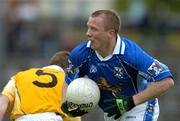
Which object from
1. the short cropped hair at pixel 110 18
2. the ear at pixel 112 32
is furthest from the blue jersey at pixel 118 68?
the short cropped hair at pixel 110 18

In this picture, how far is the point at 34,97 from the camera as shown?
34.7 feet

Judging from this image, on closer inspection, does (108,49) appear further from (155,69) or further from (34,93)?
(34,93)

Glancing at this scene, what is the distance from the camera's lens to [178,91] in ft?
57.5

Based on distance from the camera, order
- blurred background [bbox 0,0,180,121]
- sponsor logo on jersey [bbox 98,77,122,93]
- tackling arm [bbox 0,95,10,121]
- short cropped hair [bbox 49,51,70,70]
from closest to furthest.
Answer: tackling arm [bbox 0,95,10,121]
sponsor logo on jersey [bbox 98,77,122,93]
short cropped hair [bbox 49,51,70,70]
blurred background [bbox 0,0,180,121]

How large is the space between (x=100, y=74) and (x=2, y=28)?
789cm

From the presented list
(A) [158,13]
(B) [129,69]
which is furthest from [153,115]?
(A) [158,13]

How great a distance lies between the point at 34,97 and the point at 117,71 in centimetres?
97

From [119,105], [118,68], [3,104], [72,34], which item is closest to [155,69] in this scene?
[118,68]

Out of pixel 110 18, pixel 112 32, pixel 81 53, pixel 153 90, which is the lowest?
pixel 153 90

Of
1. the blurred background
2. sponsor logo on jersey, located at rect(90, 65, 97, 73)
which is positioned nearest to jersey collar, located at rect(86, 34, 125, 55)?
sponsor logo on jersey, located at rect(90, 65, 97, 73)

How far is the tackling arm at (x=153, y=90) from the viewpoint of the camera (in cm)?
1020

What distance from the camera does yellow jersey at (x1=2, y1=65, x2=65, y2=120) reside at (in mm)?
10570

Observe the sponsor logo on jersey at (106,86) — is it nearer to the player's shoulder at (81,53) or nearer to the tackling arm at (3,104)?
the player's shoulder at (81,53)

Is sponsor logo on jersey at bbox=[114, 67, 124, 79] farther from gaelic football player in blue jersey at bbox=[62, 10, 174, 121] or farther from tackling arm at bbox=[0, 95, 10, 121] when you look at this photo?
tackling arm at bbox=[0, 95, 10, 121]
